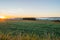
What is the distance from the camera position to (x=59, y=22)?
17781 millimetres

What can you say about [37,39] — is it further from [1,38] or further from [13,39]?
[1,38]

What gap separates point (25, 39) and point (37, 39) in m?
0.53

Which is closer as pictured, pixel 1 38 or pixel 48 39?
pixel 48 39

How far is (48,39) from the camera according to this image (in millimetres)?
5996

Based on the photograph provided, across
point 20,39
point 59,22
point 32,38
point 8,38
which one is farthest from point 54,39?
point 59,22

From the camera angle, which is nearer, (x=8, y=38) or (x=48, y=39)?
(x=48, y=39)

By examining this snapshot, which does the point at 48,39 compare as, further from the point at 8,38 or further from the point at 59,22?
the point at 59,22

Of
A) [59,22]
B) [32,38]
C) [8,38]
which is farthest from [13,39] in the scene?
[59,22]

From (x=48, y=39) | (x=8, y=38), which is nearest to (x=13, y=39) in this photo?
(x=8, y=38)

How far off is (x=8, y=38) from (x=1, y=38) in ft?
1.16

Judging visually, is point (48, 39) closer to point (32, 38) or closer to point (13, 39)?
point (32, 38)

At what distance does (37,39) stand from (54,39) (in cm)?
74

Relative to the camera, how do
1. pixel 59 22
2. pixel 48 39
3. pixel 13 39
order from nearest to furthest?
pixel 48 39, pixel 13 39, pixel 59 22

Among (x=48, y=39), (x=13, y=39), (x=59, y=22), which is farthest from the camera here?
(x=59, y=22)
